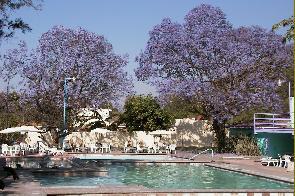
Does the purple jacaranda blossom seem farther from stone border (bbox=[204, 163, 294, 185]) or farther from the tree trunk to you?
stone border (bbox=[204, 163, 294, 185])

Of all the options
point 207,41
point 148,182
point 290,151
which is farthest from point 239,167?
point 207,41

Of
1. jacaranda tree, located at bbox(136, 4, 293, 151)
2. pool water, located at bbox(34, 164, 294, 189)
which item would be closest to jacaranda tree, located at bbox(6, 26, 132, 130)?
jacaranda tree, located at bbox(136, 4, 293, 151)

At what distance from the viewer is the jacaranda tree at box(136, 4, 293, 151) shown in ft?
109

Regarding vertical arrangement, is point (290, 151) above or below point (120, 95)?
below

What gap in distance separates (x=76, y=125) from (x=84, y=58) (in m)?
5.72

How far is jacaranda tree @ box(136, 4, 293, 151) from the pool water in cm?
832

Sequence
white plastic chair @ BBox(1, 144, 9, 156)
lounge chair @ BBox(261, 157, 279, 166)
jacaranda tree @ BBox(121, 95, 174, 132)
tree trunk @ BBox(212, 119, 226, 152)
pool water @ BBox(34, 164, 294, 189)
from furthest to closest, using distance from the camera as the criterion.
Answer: jacaranda tree @ BBox(121, 95, 174, 132)
tree trunk @ BBox(212, 119, 226, 152)
white plastic chair @ BBox(1, 144, 9, 156)
lounge chair @ BBox(261, 157, 279, 166)
pool water @ BBox(34, 164, 294, 189)

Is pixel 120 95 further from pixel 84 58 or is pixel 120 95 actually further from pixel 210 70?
pixel 210 70

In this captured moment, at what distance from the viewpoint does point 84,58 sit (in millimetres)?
38531

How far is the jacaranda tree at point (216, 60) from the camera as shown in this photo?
33188 millimetres

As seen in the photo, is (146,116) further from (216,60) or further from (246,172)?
(246,172)

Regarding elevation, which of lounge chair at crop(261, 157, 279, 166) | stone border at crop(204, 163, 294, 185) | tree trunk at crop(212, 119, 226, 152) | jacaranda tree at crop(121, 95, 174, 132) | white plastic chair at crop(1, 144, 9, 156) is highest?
jacaranda tree at crop(121, 95, 174, 132)

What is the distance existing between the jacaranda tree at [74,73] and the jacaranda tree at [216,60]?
13.1ft

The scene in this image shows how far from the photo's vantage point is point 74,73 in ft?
127
